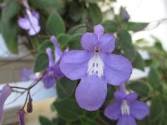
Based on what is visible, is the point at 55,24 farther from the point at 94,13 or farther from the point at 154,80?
the point at 94,13

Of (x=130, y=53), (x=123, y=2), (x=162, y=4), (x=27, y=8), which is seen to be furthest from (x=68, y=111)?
(x=162, y=4)

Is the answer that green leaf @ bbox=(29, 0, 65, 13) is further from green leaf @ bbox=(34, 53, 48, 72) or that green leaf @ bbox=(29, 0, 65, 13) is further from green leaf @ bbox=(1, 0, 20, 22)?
green leaf @ bbox=(34, 53, 48, 72)

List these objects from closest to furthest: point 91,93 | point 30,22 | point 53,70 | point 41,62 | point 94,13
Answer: point 91,93 → point 53,70 → point 41,62 → point 30,22 → point 94,13

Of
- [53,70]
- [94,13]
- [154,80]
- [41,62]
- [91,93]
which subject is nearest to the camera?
[91,93]

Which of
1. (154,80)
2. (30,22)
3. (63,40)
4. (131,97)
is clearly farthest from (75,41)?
(30,22)

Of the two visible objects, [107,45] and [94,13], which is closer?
[107,45]

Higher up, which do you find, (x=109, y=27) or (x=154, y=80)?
(x=109, y=27)

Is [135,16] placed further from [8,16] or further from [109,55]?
[109,55]
